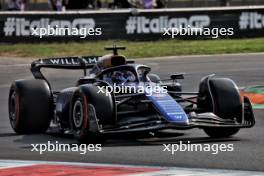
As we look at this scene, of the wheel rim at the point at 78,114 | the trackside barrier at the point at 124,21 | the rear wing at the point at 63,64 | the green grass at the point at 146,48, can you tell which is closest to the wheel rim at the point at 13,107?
the rear wing at the point at 63,64

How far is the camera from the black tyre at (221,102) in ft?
36.1

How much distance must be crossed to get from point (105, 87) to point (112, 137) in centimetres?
68

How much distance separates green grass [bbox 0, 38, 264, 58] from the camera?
24.5 m

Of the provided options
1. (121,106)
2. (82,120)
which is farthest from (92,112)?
(121,106)

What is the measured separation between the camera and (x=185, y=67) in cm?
2161

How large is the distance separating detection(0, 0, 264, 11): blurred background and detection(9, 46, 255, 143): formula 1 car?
2028 cm

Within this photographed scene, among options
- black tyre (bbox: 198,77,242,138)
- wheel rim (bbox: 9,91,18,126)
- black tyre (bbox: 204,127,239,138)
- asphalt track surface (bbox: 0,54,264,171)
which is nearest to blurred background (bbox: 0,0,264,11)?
asphalt track surface (bbox: 0,54,264,171)

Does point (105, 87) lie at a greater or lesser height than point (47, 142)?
greater

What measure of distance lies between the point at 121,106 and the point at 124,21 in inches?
590

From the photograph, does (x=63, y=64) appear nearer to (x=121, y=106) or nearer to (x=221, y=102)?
(x=121, y=106)

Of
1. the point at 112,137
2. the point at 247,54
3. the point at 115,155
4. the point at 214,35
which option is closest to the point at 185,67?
the point at 247,54

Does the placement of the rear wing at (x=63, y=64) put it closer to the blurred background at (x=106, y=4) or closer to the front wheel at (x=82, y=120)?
the front wheel at (x=82, y=120)

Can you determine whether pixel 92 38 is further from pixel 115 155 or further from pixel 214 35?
pixel 115 155

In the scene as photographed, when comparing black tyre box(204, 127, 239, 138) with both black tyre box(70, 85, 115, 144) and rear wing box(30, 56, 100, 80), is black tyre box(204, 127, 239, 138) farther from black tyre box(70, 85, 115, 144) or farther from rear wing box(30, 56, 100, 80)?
rear wing box(30, 56, 100, 80)
